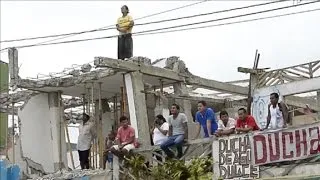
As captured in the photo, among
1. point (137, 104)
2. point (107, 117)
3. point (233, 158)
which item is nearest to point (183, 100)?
point (137, 104)

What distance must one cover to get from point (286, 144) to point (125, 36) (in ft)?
19.7

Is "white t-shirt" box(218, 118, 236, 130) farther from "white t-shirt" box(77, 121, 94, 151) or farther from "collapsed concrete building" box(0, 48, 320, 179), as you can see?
"white t-shirt" box(77, 121, 94, 151)

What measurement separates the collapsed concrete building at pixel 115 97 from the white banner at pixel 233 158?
198 cm

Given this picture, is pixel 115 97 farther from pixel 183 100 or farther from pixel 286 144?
pixel 286 144

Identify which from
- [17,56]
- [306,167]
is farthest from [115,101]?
[306,167]

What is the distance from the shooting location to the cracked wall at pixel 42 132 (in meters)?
19.0

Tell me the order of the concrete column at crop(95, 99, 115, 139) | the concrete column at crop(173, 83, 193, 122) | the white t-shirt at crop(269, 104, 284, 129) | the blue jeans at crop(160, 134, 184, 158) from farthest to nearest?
the concrete column at crop(95, 99, 115, 139) < the concrete column at crop(173, 83, 193, 122) < the blue jeans at crop(160, 134, 184, 158) < the white t-shirt at crop(269, 104, 284, 129)

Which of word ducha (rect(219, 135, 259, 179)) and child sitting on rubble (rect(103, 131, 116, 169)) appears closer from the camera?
word ducha (rect(219, 135, 259, 179))

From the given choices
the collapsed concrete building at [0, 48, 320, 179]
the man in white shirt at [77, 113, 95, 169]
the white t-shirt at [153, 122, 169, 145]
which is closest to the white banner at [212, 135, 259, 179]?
the white t-shirt at [153, 122, 169, 145]

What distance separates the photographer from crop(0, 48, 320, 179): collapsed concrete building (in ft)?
53.8

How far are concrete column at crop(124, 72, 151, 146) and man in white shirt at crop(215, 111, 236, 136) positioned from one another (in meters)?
2.85

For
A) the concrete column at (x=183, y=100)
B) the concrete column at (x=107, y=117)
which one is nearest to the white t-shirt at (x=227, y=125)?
the concrete column at (x=183, y=100)

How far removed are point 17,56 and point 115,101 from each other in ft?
9.70

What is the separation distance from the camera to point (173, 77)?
17281 millimetres
